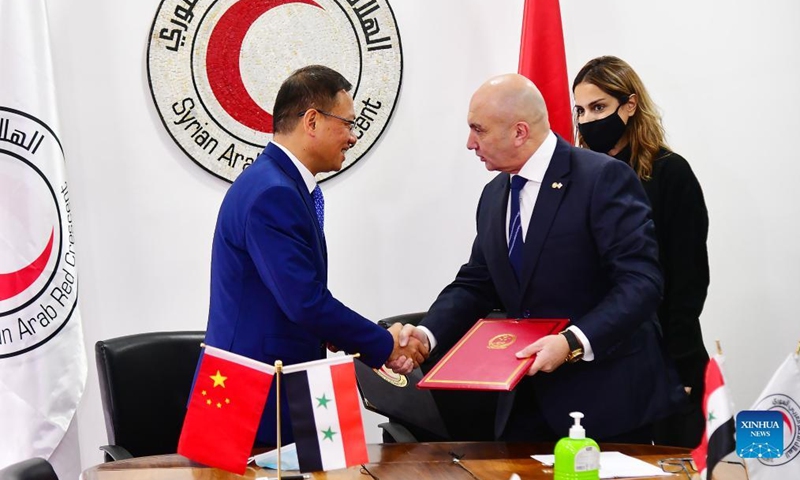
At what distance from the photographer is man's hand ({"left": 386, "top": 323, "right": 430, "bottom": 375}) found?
3191mm

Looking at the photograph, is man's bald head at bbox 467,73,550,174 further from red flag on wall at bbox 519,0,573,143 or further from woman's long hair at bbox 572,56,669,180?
red flag on wall at bbox 519,0,573,143

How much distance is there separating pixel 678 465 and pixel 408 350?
3.35ft

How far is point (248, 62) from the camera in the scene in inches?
171

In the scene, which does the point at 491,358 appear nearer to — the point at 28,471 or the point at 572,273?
the point at 572,273

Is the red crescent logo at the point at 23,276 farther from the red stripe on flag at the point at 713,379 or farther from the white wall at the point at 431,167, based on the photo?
the red stripe on flag at the point at 713,379

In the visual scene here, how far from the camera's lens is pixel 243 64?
4328mm

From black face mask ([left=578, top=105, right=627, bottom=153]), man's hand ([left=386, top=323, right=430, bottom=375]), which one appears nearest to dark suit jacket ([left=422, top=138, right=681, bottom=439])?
man's hand ([left=386, top=323, right=430, bottom=375])

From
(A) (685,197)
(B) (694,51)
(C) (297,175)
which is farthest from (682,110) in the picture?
(C) (297,175)

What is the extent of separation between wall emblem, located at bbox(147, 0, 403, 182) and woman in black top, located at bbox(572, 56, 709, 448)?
3.69 feet

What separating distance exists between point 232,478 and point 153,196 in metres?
2.13

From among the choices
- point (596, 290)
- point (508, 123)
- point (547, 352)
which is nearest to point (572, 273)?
point (596, 290)

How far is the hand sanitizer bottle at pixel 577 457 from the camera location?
2164mm

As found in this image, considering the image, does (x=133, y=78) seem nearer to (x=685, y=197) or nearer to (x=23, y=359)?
(x=23, y=359)

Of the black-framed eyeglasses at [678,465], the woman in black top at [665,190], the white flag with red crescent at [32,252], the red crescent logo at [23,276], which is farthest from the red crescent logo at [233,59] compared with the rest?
the black-framed eyeglasses at [678,465]
